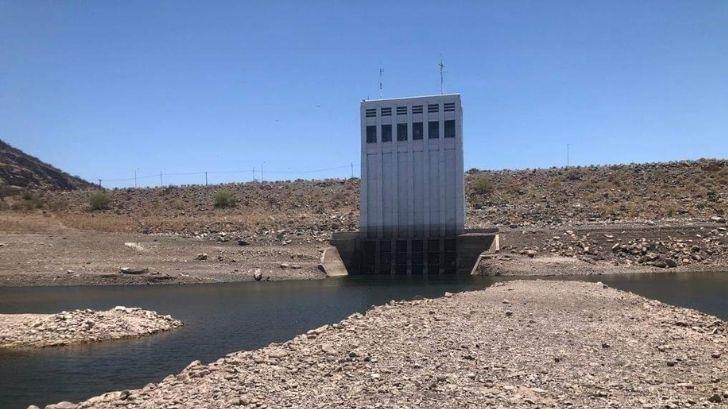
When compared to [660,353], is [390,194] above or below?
above

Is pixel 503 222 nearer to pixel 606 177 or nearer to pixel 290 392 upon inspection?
pixel 606 177

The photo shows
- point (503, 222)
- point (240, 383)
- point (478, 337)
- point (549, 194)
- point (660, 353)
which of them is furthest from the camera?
point (549, 194)

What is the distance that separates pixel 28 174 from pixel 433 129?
74.4m

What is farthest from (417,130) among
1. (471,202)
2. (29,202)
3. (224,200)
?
(29,202)

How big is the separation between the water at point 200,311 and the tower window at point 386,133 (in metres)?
11.5

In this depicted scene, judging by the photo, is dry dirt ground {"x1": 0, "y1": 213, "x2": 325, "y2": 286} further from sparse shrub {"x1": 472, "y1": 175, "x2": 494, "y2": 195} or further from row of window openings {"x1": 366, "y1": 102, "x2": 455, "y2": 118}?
sparse shrub {"x1": 472, "y1": 175, "x2": 494, "y2": 195}

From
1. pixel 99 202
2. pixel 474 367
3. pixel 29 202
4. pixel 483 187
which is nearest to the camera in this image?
pixel 474 367

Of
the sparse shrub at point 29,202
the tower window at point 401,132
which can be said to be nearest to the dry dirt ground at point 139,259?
the tower window at point 401,132

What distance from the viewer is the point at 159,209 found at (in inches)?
3019

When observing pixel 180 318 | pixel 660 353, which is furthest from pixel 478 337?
pixel 180 318

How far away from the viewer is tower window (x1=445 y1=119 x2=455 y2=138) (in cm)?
4756

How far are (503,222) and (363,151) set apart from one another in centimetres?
1617

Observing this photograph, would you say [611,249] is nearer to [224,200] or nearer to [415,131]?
[415,131]

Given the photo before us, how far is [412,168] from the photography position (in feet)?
160
